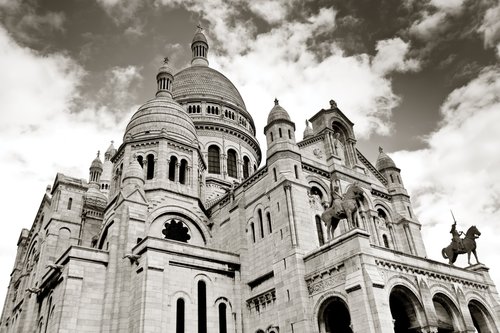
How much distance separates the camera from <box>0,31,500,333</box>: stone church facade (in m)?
23.4

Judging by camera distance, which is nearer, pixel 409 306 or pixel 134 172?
pixel 409 306

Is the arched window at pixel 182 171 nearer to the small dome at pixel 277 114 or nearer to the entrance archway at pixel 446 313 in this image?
the small dome at pixel 277 114

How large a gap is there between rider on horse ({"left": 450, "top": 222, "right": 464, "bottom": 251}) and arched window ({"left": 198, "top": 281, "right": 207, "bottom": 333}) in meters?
17.1

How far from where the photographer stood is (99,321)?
25.6m

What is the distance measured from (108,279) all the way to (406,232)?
75.8ft

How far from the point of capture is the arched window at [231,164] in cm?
4820

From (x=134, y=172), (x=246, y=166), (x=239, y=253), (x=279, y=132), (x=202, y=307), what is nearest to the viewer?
(x=202, y=307)

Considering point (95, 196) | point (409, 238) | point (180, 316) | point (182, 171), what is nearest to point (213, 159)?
point (182, 171)

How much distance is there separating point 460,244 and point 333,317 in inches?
430

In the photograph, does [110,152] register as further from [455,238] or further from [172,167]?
[455,238]

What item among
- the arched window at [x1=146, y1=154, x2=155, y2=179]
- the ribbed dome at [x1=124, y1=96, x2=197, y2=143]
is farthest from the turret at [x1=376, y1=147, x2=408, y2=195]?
the arched window at [x1=146, y1=154, x2=155, y2=179]

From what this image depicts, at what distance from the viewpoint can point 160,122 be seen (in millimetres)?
38094

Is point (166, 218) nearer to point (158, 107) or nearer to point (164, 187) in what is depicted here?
point (164, 187)

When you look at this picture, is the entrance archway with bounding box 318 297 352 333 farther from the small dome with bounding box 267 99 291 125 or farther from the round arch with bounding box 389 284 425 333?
the small dome with bounding box 267 99 291 125
